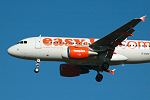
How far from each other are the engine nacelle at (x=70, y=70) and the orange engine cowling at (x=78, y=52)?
6.09 meters

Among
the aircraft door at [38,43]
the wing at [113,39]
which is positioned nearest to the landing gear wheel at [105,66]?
the wing at [113,39]

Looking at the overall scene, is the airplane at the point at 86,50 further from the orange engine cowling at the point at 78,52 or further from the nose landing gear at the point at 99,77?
the nose landing gear at the point at 99,77

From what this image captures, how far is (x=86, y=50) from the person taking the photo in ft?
146

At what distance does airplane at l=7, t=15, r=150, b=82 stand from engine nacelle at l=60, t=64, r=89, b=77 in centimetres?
115

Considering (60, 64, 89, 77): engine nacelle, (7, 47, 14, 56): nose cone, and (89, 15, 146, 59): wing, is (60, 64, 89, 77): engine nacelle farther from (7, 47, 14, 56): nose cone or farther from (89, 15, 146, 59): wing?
(7, 47, 14, 56): nose cone

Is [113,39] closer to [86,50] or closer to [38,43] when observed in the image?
[86,50]

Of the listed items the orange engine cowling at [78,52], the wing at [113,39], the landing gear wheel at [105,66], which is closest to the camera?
the wing at [113,39]

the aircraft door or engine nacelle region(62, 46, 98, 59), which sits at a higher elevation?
the aircraft door

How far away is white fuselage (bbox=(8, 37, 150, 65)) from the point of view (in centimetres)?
4562

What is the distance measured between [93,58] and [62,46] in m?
4.12

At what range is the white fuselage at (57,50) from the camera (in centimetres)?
4562

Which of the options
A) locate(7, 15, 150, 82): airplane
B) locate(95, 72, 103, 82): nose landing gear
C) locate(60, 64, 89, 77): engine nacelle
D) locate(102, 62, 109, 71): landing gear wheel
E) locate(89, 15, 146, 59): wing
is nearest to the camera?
locate(89, 15, 146, 59): wing

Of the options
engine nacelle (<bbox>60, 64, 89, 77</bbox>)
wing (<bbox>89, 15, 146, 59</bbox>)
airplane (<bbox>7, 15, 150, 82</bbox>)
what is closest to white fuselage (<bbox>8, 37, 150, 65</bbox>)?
airplane (<bbox>7, 15, 150, 82</bbox>)

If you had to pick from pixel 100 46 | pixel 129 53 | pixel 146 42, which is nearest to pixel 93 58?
pixel 100 46
